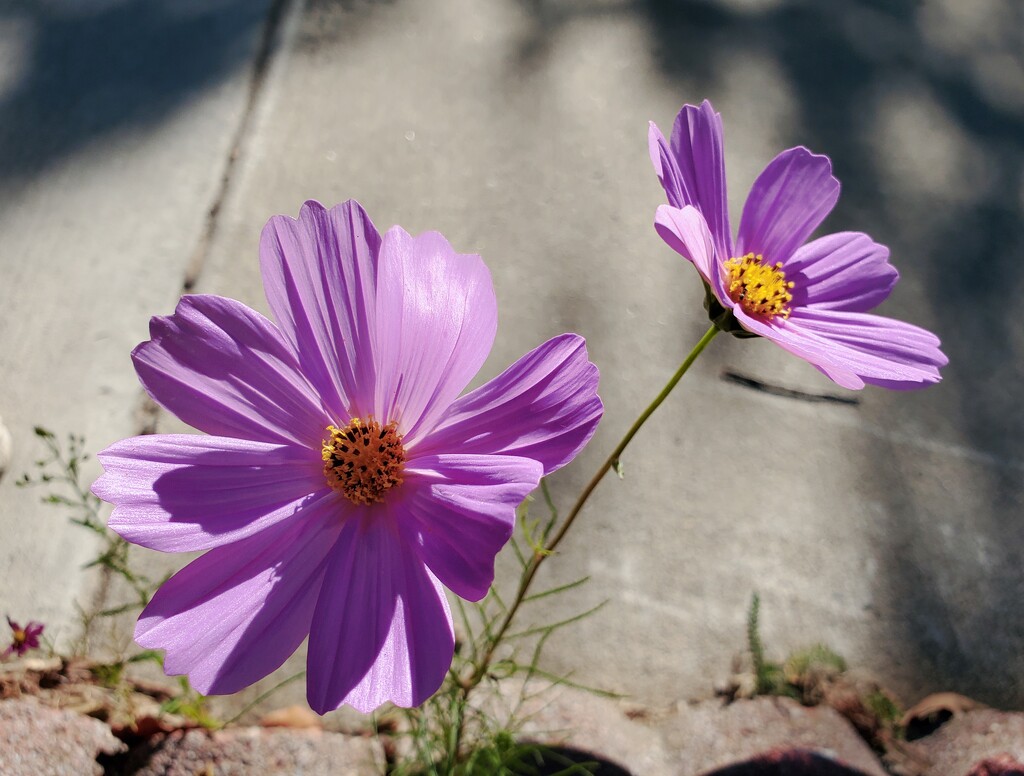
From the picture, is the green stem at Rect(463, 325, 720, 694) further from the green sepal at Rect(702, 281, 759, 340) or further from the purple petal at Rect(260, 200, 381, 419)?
the purple petal at Rect(260, 200, 381, 419)

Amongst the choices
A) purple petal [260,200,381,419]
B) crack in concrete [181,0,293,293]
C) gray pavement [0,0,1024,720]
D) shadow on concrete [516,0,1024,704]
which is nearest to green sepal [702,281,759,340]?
purple petal [260,200,381,419]

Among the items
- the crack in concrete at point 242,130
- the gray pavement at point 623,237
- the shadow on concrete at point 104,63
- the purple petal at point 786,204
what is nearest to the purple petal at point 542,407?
the purple petal at point 786,204

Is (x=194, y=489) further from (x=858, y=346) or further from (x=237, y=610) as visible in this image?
(x=858, y=346)

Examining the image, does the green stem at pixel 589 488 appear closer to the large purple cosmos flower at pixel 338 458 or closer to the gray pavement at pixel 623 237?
the large purple cosmos flower at pixel 338 458

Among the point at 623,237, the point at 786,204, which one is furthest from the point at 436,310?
the point at 623,237

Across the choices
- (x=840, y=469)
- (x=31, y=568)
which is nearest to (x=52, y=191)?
(x=31, y=568)

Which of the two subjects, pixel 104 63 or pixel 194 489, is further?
pixel 104 63
